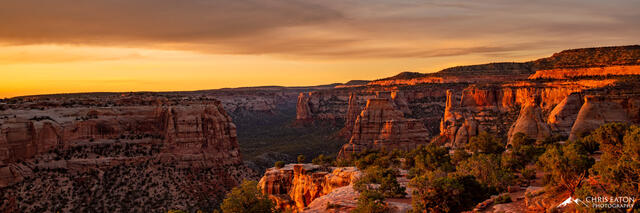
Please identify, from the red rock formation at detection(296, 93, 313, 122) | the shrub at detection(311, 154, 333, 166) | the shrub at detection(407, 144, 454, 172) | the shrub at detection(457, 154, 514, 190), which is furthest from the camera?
the red rock formation at detection(296, 93, 313, 122)

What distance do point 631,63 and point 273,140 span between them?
78.8 metres

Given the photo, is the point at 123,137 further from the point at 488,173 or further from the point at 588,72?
the point at 588,72

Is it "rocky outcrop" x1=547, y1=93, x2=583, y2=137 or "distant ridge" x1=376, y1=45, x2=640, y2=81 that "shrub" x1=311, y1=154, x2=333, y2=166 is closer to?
"rocky outcrop" x1=547, y1=93, x2=583, y2=137

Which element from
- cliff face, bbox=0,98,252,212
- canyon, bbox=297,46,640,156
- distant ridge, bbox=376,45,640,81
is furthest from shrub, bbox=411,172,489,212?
distant ridge, bbox=376,45,640,81

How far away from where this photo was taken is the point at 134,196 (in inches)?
1994

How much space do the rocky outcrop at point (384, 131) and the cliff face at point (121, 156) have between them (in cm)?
2545

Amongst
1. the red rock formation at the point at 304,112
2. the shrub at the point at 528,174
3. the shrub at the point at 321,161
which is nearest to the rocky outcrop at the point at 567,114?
the shrub at the point at 321,161

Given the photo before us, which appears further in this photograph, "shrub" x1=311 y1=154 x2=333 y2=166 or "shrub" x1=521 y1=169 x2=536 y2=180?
"shrub" x1=311 y1=154 x2=333 y2=166

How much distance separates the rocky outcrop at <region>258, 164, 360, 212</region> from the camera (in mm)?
37188

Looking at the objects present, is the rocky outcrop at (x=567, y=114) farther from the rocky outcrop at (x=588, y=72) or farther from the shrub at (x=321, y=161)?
the rocky outcrop at (x=588, y=72)

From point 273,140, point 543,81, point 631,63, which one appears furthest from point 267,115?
point 631,63

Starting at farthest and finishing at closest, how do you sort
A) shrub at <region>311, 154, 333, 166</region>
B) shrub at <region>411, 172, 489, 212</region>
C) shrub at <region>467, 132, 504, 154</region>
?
shrub at <region>311, 154, 333, 166</region> → shrub at <region>467, 132, 504, 154</region> → shrub at <region>411, 172, 489, 212</region>

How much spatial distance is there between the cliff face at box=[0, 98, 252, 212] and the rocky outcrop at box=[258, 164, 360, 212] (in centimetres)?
1428

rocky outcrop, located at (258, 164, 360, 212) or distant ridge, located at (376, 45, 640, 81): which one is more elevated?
distant ridge, located at (376, 45, 640, 81)
